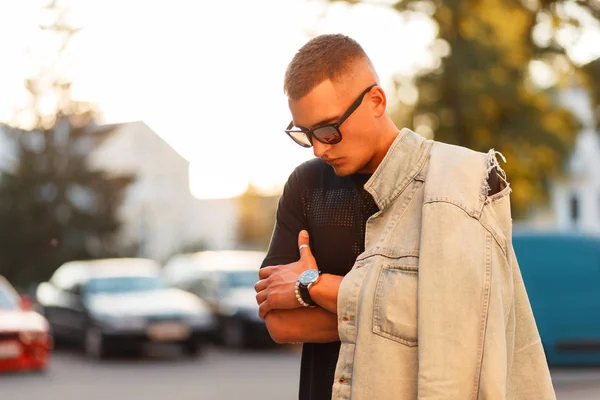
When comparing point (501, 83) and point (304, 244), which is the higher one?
point (501, 83)

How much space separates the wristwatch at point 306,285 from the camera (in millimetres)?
2639

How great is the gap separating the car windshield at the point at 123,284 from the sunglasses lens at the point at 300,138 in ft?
50.9

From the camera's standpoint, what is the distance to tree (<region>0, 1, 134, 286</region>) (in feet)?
114

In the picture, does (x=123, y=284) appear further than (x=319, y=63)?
Yes

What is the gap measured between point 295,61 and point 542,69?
24.7 m

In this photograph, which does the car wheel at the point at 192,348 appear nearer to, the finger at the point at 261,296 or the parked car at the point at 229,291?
the parked car at the point at 229,291

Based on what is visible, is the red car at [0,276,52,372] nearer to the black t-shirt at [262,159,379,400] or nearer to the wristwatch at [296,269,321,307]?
the black t-shirt at [262,159,379,400]

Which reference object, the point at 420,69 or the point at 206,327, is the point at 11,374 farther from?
the point at 420,69

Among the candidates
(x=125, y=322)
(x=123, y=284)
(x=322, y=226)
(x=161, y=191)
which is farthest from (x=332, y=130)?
(x=161, y=191)

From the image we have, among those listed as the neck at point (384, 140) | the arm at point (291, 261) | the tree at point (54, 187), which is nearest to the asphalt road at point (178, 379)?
the arm at point (291, 261)

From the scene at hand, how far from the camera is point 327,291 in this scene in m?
2.58

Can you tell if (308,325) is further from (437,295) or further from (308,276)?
(437,295)

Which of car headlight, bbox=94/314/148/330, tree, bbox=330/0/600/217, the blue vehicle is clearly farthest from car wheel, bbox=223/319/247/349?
the blue vehicle

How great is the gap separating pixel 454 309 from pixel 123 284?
54.2 ft
